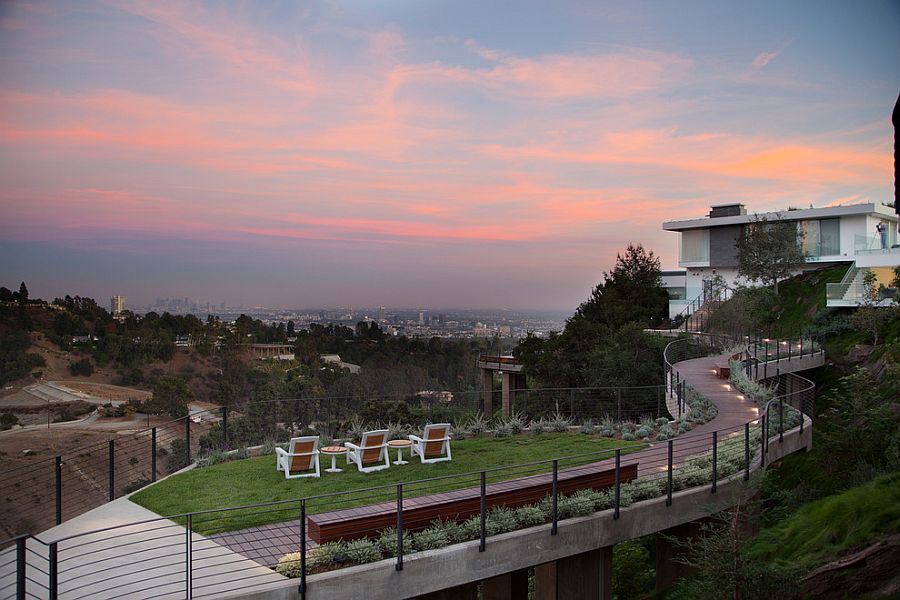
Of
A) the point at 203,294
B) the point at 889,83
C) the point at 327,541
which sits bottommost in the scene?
the point at 327,541

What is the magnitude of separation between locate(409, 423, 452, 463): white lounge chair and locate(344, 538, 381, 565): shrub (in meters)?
4.87

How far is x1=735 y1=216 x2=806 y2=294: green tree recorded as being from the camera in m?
34.9

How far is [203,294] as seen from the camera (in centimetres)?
4206

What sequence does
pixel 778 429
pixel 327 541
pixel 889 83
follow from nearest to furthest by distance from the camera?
pixel 327 541 < pixel 778 429 < pixel 889 83

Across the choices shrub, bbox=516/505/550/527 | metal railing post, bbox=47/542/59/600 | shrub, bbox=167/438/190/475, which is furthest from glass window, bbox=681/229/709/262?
metal railing post, bbox=47/542/59/600

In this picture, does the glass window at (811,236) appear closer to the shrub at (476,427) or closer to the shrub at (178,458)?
the shrub at (476,427)

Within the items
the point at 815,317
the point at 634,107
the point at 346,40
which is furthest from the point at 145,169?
the point at 815,317

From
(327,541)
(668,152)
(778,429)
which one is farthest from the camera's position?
(668,152)

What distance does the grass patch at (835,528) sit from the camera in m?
8.72

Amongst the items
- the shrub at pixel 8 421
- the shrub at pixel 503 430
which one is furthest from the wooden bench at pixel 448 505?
the shrub at pixel 8 421

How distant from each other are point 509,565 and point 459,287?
4161 cm

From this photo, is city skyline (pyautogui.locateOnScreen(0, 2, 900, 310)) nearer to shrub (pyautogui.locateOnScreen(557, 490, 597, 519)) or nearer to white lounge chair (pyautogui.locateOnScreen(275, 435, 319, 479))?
shrub (pyautogui.locateOnScreen(557, 490, 597, 519))

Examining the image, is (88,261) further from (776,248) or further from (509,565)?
(776,248)

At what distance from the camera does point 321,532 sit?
7.39m
